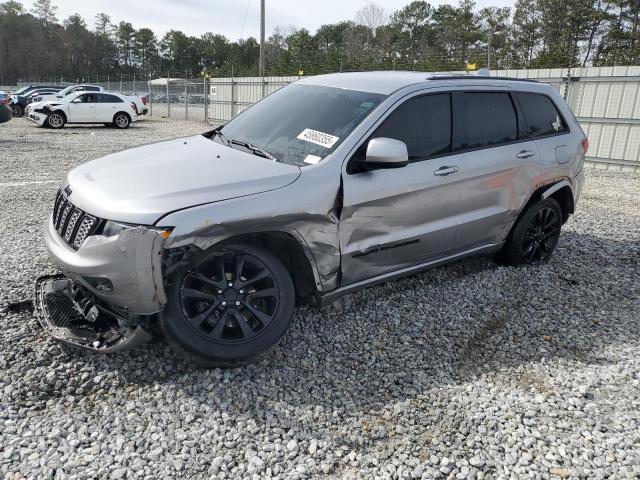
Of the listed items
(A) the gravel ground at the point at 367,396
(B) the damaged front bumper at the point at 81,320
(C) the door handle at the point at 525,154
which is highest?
(C) the door handle at the point at 525,154

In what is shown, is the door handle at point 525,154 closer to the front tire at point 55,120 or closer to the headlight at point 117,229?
A: the headlight at point 117,229

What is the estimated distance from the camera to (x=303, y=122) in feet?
12.2

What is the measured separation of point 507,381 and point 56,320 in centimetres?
280

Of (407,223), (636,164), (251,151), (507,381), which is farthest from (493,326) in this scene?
(636,164)

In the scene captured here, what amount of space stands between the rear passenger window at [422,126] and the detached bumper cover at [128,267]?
1700 millimetres

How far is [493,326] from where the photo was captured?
3.83 metres

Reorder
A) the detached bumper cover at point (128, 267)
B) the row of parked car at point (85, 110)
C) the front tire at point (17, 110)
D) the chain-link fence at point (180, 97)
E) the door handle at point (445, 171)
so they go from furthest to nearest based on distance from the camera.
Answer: the front tire at point (17, 110) → the chain-link fence at point (180, 97) → the row of parked car at point (85, 110) → the door handle at point (445, 171) → the detached bumper cover at point (128, 267)

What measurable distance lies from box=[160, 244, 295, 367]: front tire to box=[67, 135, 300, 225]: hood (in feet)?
1.09

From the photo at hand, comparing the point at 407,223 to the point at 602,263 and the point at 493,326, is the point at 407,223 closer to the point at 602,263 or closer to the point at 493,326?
the point at 493,326

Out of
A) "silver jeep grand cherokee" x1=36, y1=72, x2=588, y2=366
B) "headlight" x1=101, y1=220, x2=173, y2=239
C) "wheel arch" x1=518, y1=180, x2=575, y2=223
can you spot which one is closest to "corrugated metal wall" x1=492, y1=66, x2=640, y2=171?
"wheel arch" x1=518, y1=180, x2=575, y2=223

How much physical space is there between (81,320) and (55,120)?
1914 centimetres

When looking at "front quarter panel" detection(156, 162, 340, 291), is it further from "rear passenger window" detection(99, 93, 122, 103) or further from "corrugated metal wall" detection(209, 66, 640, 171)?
"rear passenger window" detection(99, 93, 122, 103)

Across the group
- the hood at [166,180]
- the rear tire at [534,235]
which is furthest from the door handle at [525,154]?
the hood at [166,180]

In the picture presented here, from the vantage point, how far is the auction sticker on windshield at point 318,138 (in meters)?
3.40
